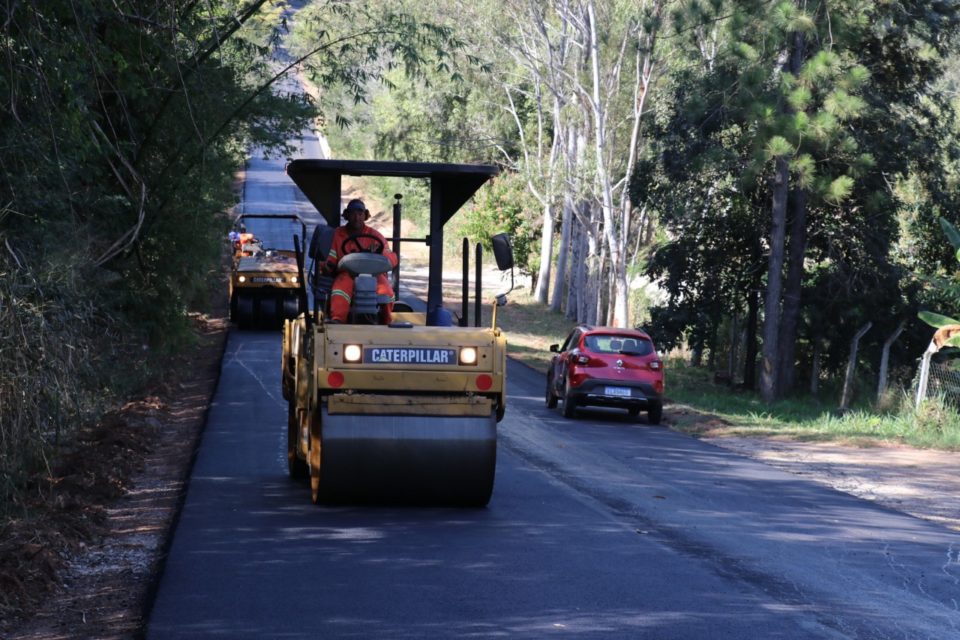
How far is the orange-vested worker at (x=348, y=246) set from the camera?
11.1 metres

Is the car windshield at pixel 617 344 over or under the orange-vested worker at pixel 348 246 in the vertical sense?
under

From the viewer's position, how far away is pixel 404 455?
10492mm

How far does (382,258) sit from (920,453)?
11279 mm

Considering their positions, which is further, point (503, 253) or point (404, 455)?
point (404, 455)

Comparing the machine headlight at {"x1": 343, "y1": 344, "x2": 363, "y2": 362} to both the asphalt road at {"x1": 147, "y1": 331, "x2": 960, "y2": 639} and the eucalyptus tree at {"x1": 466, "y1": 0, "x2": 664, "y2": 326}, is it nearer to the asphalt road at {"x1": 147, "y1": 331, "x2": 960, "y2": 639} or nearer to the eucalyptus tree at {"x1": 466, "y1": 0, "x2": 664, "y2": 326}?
the asphalt road at {"x1": 147, "y1": 331, "x2": 960, "y2": 639}

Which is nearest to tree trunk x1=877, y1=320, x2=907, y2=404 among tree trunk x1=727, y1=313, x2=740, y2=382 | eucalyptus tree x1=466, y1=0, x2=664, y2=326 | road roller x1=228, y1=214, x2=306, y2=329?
tree trunk x1=727, y1=313, x2=740, y2=382

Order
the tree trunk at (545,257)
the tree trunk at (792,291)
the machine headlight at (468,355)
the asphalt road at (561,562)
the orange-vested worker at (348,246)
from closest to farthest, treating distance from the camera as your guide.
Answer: the asphalt road at (561,562) < the machine headlight at (468,355) < the orange-vested worker at (348,246) < the tree trunk at (792,291) < the tree trunk at (545,257)

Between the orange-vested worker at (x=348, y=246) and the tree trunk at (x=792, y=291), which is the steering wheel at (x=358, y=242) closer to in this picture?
the orange-vested worker at (x=348, y=246)

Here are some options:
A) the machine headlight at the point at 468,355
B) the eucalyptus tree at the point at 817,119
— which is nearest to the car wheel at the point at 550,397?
the eucalyptus tree at the point at 817,119

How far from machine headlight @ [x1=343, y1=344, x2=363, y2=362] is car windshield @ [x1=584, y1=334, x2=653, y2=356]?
38.2 feet

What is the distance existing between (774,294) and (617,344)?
833 cm

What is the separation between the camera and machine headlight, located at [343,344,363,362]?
10.4 m

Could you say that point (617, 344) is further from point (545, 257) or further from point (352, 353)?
point (545, 257)

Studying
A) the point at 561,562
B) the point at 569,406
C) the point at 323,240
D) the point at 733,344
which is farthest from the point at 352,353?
the point at 733,344
